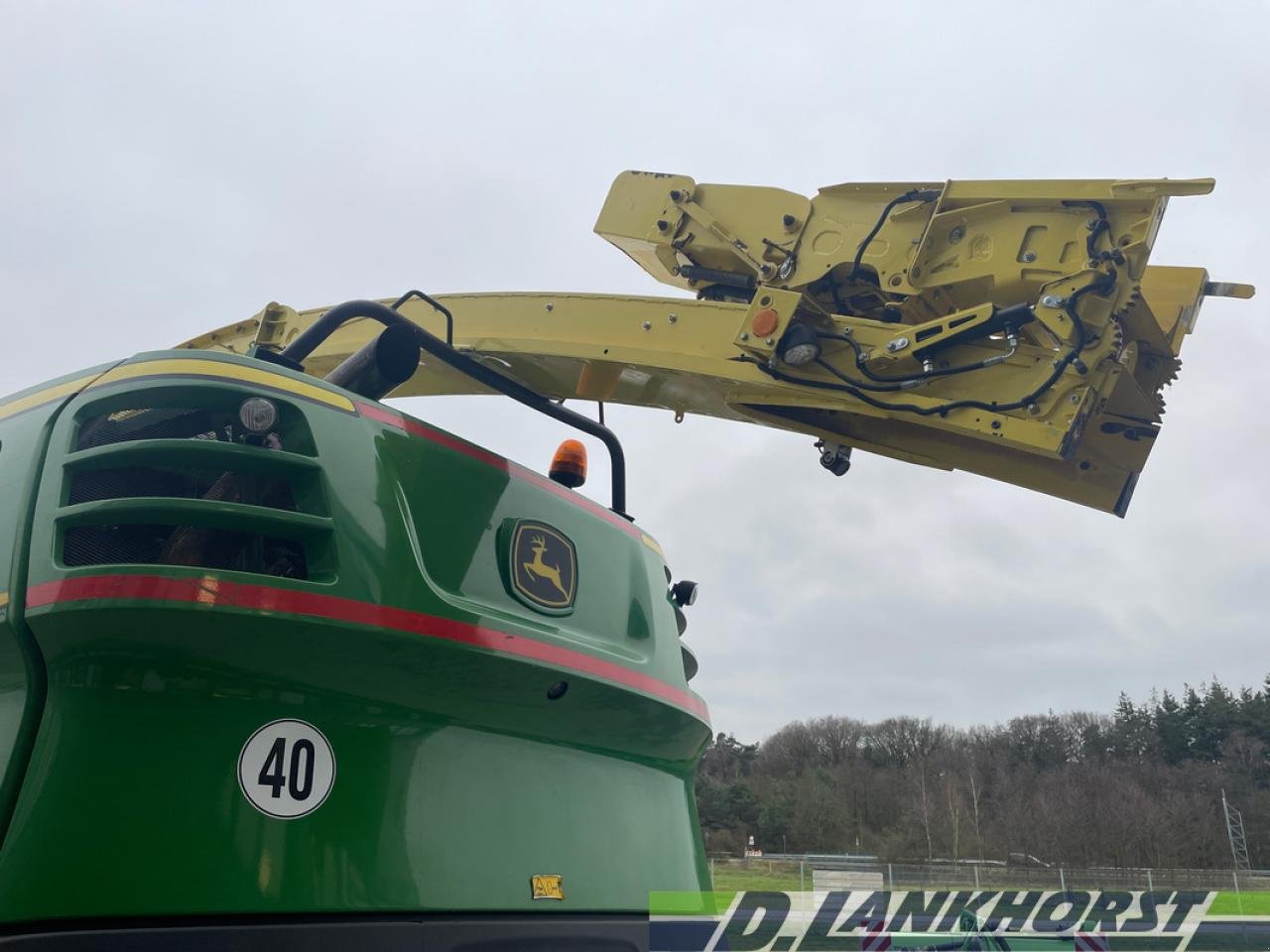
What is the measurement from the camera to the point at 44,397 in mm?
2264

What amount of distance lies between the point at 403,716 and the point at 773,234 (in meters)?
3.87

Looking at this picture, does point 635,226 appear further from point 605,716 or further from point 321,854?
point 321,854

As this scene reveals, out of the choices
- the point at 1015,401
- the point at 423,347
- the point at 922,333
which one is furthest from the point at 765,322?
the point at 423,347

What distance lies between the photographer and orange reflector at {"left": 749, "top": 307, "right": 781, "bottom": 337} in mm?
4688

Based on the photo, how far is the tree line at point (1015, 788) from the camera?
43750 millimetres

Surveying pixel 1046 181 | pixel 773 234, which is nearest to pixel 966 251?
pixel 1046 181

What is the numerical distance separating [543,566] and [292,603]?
81cm

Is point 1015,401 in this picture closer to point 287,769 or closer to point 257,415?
point 257,415

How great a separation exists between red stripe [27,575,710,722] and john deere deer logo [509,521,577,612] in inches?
5.9

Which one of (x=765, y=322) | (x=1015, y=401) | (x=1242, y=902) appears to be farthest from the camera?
(x=1242, y=902)

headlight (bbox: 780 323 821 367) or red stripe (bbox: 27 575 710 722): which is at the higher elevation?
headlight (bbox: 780 323 821 367)

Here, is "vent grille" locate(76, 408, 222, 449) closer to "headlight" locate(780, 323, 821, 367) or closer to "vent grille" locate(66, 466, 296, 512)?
"vent grille" locate(66, 466, 296, 512)

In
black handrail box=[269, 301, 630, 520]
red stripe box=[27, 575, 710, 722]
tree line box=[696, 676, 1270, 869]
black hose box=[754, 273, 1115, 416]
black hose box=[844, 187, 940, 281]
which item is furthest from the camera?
tree line box=[696, 676, 1270, 869]

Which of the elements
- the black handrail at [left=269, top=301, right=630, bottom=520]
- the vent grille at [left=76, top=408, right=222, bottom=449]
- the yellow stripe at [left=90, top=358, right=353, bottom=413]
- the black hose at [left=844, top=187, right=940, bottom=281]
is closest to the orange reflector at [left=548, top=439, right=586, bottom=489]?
the black handrail at [left=269, top=301, right=630, bottom=520]
